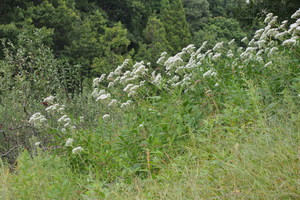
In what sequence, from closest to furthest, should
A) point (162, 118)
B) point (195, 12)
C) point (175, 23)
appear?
point (162, 118)
point (175, 23)
point (195, 12)

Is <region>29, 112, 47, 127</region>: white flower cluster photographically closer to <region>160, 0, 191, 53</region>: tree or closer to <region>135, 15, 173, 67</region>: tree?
<region>135, 15, 173, 67</region>: tree

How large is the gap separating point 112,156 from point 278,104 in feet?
5.62

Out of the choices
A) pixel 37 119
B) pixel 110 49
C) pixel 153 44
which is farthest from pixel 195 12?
pixel 37 119

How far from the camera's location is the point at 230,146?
318cm

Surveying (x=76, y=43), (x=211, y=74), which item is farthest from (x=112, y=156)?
(x=76, y=43)

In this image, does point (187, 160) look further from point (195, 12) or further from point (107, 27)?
point (195, 12)

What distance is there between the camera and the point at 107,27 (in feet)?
93.6

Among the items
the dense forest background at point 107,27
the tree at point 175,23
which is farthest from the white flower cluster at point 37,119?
the tree at point 175,23

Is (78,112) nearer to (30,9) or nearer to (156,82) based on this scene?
(156,82)

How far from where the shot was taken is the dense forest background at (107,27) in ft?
43.6

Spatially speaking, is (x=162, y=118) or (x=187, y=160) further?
(x=162, y=118)

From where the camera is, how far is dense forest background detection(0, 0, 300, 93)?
1329 centimetres

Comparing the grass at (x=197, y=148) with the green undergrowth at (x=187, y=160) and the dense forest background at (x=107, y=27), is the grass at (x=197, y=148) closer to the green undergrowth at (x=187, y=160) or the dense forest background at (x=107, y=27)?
the green undergrowth at (x=187, y=160)

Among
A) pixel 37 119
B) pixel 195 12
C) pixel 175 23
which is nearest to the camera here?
pixel 37 119
